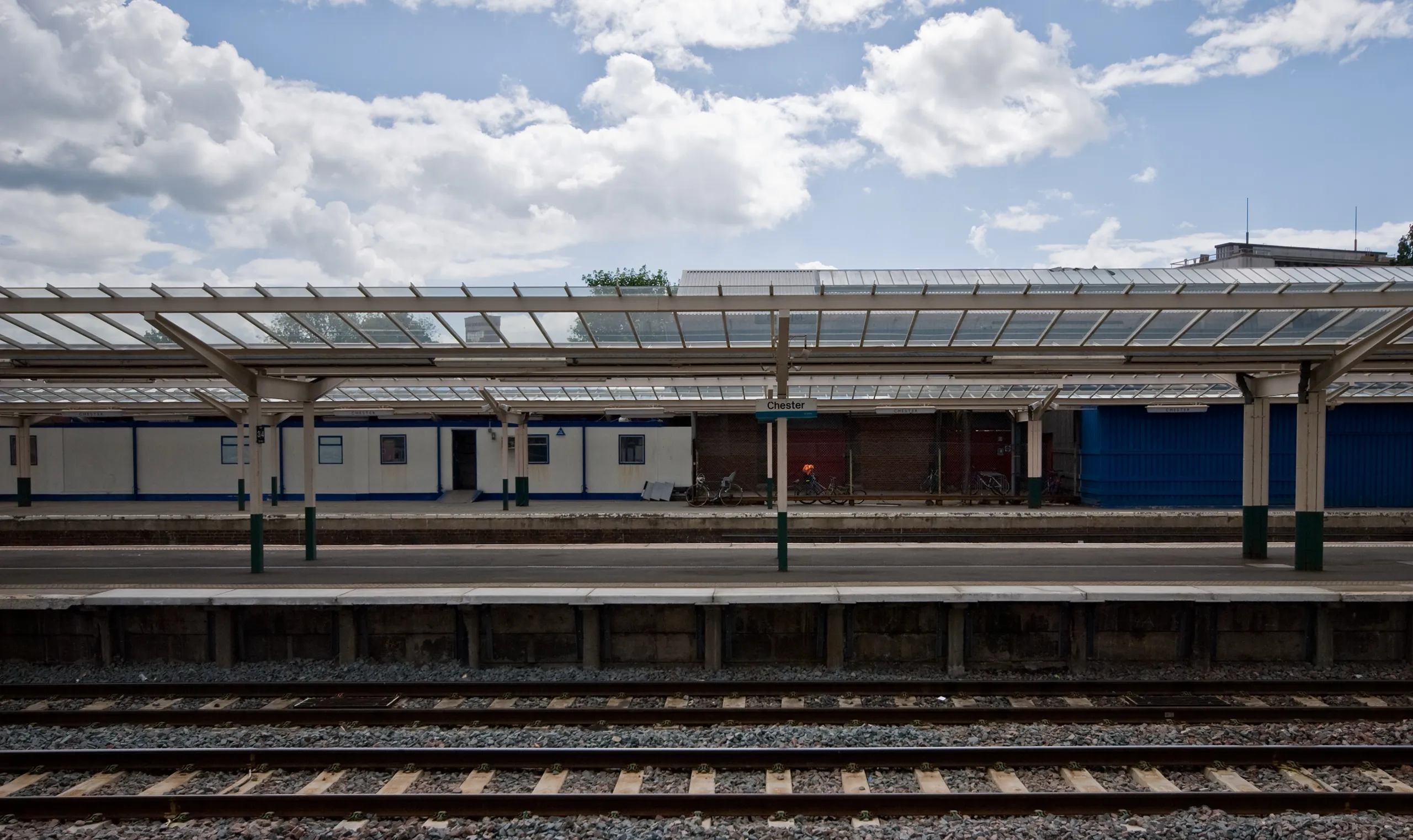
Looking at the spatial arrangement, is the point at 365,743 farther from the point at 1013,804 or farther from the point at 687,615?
the point at 1013,804

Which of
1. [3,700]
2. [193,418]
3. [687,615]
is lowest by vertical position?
[3,700]

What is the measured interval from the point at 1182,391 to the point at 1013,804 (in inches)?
768

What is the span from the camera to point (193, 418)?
30.8 metres

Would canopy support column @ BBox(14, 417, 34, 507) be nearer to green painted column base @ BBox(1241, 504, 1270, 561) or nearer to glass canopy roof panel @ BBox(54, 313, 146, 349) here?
glass canopy roof panel @ BBox(54, 313, 146, 349)

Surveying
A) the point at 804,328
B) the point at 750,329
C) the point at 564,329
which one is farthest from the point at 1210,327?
the point at 564,329

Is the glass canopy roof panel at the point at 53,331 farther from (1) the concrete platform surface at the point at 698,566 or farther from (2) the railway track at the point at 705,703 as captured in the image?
(2) the railway track at the point at 705,703

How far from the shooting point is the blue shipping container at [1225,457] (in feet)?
85.7

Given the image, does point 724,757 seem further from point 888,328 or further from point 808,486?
point 808,486

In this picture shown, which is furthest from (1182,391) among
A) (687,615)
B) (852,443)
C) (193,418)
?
(193,418)

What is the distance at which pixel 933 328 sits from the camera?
12578 millimetres

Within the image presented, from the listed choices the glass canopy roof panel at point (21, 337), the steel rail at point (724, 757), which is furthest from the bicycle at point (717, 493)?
the steel rail at point (724, 757)

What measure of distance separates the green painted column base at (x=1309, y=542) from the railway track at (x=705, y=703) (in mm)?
4412

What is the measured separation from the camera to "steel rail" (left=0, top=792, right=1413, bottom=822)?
258 inches

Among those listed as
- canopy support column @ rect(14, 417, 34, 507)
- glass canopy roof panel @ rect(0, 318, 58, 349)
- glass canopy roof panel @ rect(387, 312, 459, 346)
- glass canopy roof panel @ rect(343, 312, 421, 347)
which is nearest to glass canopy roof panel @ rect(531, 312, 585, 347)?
glass canopy roof panel @ rect(387, 312, 459, 346)
